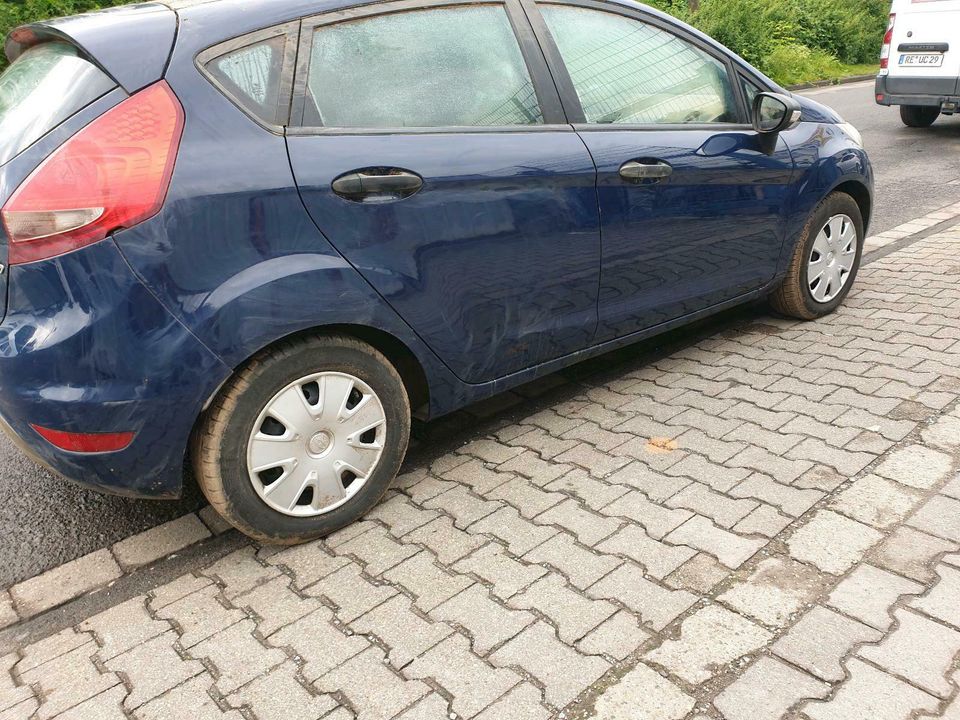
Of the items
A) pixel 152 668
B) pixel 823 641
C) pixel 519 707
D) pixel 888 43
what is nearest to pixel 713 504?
pixel 823 641

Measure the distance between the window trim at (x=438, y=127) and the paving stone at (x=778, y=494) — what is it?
1445mm

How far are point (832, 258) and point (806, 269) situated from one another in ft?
0.79

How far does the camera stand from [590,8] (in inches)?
135

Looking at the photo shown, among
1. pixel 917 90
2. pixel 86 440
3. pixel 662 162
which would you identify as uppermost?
pixel 662 162

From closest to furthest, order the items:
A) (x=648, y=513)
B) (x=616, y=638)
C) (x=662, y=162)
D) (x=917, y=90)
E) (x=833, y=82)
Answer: (x=616, y=638), (x=648, y=513), (x=662, y=162), (x=917, y=90), (x=833, y=82)

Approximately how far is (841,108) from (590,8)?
1224 centimetres

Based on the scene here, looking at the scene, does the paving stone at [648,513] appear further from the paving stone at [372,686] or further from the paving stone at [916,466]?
the paving stone at [372,686]

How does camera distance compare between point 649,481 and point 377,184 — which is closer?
point 377,184

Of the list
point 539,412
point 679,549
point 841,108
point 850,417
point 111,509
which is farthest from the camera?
point 841,108

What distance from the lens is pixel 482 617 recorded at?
2398 millimetres

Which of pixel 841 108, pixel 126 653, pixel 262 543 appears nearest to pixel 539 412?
pixel 262 543

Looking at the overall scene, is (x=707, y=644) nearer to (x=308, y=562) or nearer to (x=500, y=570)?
(x=500, y=570)

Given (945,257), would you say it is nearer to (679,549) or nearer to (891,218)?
(891,218)

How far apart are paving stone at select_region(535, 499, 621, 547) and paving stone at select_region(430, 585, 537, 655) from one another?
0.40 meters
